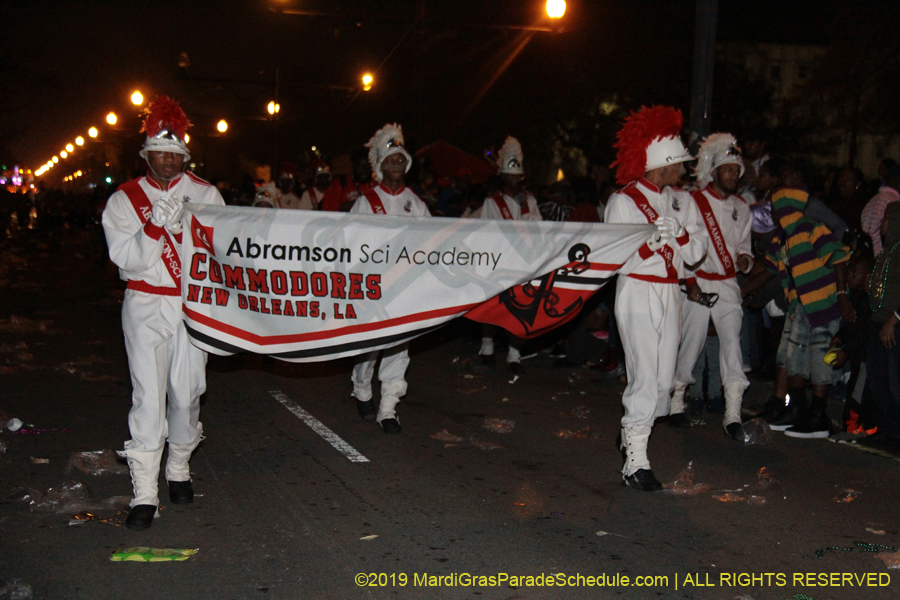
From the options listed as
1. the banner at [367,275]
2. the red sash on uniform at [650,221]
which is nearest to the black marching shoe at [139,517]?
the banner at [367,275]

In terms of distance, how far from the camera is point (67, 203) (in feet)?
156

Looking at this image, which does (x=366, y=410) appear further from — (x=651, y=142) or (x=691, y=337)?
(x=651, y=142)

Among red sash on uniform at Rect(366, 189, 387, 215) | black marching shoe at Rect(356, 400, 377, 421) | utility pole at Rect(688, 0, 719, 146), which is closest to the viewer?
red sash on uniform at Rect(366, 189, 387, 215)

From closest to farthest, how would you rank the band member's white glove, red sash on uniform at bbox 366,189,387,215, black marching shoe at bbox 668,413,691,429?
the band member's white glove
red sash on uniform at bbox 366,189,387,215
black marching shoe at bbox 668,413,691,429

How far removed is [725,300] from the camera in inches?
301

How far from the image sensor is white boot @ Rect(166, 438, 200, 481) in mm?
5617

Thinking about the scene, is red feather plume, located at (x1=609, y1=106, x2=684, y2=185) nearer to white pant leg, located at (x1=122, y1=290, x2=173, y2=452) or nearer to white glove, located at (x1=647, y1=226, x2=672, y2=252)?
white glove, located at (x1=647, y1=226, x2=672, y2=252)

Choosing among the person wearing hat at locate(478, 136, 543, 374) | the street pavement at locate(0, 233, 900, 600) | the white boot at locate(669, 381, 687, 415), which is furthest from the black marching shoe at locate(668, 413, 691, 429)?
the person wearing hat at locate(478, 136, 543, 374)

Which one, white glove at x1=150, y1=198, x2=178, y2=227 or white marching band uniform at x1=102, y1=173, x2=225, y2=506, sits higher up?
white glove at x1=150, y1=198, x2=178, y2=227

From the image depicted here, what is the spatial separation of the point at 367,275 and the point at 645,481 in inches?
90.7

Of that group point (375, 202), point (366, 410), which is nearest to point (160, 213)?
point (375, 202)

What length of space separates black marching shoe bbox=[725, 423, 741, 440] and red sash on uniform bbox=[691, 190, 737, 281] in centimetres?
124

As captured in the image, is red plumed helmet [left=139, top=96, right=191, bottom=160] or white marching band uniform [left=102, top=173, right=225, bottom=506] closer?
white marching band uniform [left=102, top=173, right=225, bottom=506]

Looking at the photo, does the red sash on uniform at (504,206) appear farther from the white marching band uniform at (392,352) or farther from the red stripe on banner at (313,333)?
the red stripe on banner at (313,333)
